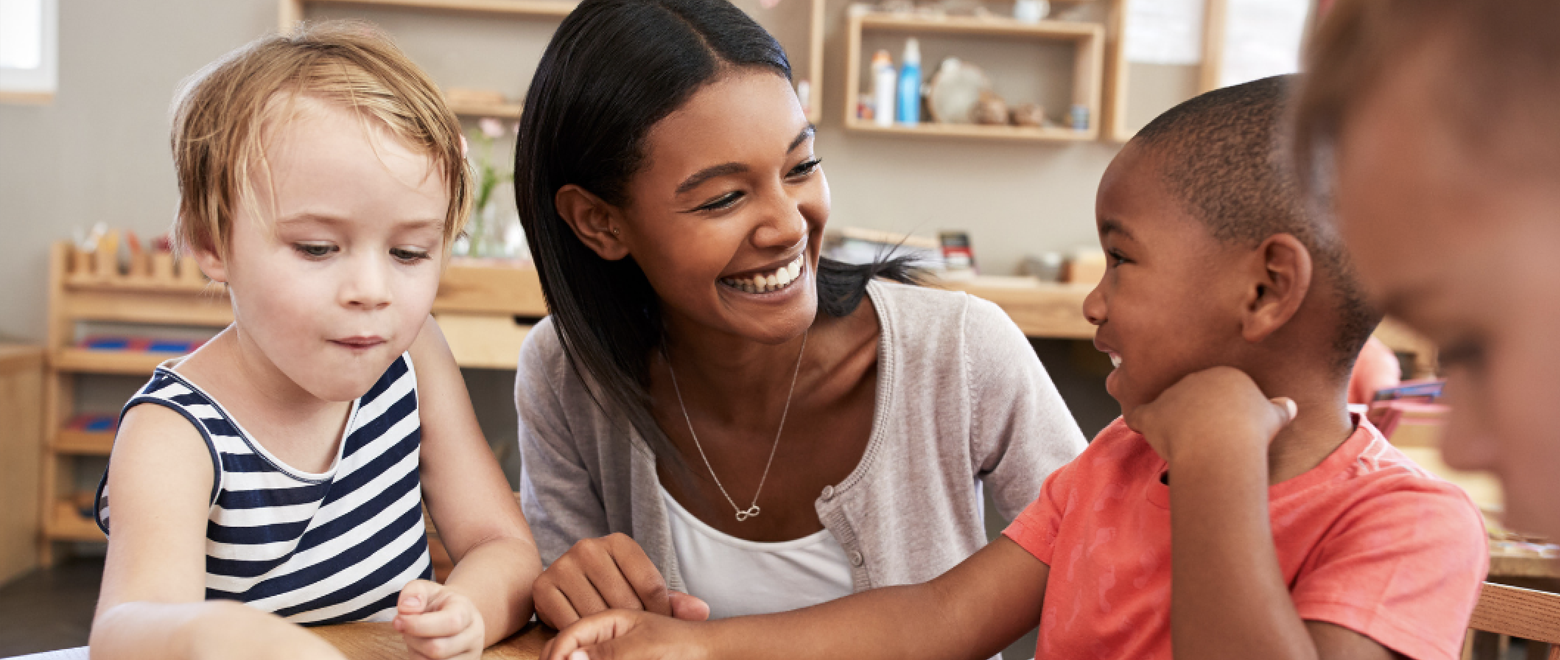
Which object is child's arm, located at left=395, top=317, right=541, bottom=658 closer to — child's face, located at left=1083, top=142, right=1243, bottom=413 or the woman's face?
the woman's face

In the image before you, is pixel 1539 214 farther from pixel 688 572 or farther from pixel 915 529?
pixel 688 572

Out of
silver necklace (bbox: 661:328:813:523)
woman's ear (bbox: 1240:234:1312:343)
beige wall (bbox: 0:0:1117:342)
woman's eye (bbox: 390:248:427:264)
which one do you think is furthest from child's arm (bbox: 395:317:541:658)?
beige wall (bbox: 0:0:1117:342)

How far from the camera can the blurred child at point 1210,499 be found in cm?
63

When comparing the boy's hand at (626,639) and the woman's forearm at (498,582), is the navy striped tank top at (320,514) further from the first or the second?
the boy's hand at (626,639)

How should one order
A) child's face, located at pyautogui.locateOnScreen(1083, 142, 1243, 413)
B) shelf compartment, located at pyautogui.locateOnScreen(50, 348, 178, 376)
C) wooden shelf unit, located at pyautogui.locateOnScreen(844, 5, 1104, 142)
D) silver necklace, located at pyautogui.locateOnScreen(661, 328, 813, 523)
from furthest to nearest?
wooden shelf unit, located at pyautogui.locateOnScreen(844, 5, 1104, 142)
shelf compartment, located at pyautogui.locateOnScreen(50, 348, 178, 376)
silver necklace, located at pyautogui.locateOnScreen(661, 328, 813, 523)
child's face, located at pyautogui.locateOnScreen(1083, 142, 1243, 413)

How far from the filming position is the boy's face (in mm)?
302

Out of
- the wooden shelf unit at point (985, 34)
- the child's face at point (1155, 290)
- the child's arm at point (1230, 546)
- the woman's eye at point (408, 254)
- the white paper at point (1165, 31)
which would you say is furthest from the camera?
the white paper at point (1165, 31)

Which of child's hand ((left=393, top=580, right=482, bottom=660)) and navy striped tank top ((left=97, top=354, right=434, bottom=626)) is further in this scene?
navy striped tank top ((left=97, top=354, right=434, bottom=626))

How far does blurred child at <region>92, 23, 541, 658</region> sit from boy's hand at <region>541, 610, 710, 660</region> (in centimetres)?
7

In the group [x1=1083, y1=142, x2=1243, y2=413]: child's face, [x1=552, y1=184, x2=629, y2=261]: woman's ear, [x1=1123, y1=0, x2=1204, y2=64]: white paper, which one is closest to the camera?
[x1=1083, y1=142, x2=1243, y2=413]: child's face

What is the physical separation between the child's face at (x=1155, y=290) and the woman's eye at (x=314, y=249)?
58cm

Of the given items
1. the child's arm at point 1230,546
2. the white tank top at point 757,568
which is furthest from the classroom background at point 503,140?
the child's arm at point 1230,546

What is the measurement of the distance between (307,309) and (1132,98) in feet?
11.4

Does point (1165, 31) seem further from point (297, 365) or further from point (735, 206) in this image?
point (297, 365)
